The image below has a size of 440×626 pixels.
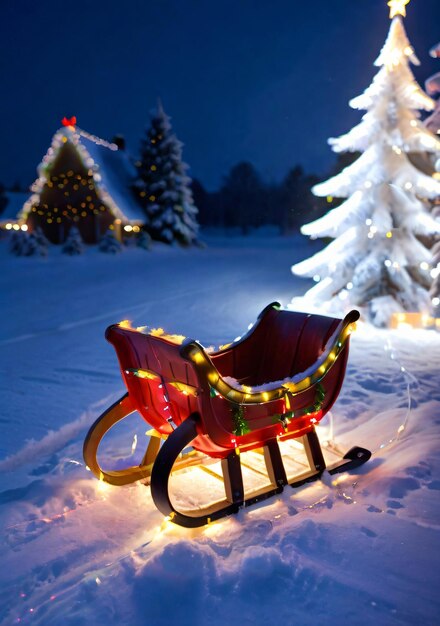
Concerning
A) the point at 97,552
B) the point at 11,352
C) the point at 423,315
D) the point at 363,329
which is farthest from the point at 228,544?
the point at 423,315

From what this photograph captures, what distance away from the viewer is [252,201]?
209 feet

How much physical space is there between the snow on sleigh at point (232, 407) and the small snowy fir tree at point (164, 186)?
1041 inches

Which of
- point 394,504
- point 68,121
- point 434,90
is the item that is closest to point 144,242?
point 68,121

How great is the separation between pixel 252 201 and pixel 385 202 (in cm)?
5317

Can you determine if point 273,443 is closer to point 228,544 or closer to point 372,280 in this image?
point 228,544

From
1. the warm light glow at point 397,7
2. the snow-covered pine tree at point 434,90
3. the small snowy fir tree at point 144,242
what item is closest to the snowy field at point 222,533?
the warm light glow at point 397,7

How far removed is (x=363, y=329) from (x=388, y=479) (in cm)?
687

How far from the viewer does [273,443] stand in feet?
13.3

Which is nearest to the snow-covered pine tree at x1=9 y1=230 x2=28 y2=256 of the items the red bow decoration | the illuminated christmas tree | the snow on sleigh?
the illuminated christmas tree

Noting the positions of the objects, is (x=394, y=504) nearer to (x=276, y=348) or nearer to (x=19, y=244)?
(x=276, y=348)

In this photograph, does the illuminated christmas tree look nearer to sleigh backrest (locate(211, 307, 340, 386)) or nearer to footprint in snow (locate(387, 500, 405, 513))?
sleigh backrest (locate(211, 307, 340, 386))

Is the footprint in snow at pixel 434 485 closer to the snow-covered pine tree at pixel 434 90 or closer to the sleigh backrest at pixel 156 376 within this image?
the sleigh backrest at pixel 156 376

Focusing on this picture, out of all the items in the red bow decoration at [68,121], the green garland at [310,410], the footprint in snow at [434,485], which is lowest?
the footprint in snow at [434,485]

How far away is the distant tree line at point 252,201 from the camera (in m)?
60.6
